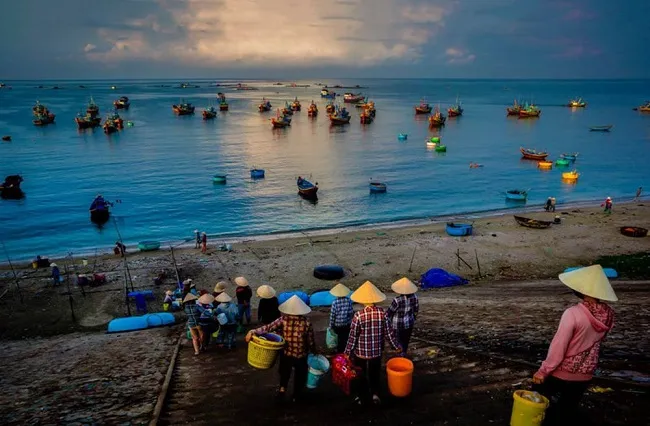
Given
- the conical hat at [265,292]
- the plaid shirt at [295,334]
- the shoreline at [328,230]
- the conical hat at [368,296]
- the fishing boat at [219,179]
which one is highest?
the conical hat at [368,296]

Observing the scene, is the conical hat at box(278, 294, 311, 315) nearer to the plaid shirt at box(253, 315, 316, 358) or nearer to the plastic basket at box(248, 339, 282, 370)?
the plaid shirt at box(253, 315, 316, 358)

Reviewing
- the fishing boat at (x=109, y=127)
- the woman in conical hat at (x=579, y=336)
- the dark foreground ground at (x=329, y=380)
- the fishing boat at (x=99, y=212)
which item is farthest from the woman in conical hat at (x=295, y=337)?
the fishing boat at (x=109, y=127)

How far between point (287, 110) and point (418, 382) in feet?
366

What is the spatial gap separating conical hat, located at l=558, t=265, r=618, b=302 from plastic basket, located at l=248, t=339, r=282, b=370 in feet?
13.2

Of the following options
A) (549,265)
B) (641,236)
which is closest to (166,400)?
(549,265)

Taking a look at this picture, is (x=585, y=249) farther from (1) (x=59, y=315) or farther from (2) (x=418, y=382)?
(1) (x=59, y=315)

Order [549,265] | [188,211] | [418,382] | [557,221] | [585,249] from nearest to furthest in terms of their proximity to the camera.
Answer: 1. [418,382]
2. [549,265]
3. [585,249]
4. [557,221]
5. [188,211]

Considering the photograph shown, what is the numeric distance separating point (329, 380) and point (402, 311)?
5.67ft

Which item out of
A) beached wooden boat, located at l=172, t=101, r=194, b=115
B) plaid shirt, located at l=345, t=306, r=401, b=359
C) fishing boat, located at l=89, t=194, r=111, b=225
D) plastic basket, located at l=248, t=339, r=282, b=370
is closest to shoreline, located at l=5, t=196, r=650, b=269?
fishing boat, located at l=89, t=194, r=111, b=225

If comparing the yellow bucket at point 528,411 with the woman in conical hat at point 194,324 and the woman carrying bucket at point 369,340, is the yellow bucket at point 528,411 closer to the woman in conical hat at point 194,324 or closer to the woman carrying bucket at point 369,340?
the woman carrying bucket at point 369,340

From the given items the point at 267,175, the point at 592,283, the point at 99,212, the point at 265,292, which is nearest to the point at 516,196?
the point at 267,175

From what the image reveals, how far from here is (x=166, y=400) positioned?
722 cm

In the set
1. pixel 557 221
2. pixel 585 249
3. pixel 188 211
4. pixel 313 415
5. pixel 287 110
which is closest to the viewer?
pixel 313 415

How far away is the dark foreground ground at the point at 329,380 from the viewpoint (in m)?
6.21
